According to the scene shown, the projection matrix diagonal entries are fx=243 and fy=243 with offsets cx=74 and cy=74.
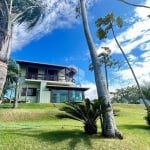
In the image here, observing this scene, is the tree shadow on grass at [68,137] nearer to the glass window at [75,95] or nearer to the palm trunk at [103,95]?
the palm trunk at [103,95]

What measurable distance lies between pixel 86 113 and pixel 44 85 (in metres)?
28.4

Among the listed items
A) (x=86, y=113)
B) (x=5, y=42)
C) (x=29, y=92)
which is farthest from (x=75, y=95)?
(x=5, y=42)

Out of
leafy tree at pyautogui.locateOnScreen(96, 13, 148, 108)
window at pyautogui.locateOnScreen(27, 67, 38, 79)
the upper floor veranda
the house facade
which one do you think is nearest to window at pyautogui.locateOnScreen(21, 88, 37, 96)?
the house facade

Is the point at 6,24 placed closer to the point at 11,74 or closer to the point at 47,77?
the point at 11,74

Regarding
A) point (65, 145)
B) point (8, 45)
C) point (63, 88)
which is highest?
point (63, 88)

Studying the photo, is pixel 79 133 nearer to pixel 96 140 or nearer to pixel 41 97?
pixel 96 140

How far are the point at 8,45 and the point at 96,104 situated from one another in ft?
19.1

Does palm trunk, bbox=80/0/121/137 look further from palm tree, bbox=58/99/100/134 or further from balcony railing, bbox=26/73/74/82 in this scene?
balcony railing, bbox=26/73/74/82

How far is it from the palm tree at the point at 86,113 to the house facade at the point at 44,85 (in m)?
25.3

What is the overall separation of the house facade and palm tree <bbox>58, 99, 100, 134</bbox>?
25.3 meters

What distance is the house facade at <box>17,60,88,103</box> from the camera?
4112 centimetres

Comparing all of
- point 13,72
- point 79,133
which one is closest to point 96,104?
point 79,133

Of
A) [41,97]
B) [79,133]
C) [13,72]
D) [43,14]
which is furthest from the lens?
[41,97]

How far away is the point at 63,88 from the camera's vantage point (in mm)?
41469
